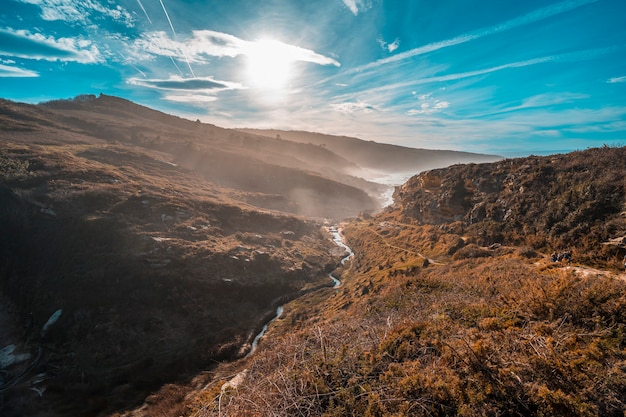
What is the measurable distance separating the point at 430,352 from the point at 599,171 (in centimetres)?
2399

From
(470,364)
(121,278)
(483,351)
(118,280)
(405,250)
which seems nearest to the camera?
(470,364)

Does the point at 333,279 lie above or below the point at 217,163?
below

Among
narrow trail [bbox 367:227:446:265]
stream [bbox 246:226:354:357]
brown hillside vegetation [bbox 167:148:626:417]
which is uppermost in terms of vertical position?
brown hillside vegetation [bbox 167:148:626:417]

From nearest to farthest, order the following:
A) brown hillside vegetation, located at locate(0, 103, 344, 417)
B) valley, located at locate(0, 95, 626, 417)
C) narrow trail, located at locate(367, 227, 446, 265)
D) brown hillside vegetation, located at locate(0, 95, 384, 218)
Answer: valley, located at locate(0, 95, 626, 417) < brown hillside vegetation, located at locate(0, 103, 344, 417) < narrow trail, located at locate(367, 227, 446, 265) < brown hillside vegetation, located at locate(0, 95, 384, 218)

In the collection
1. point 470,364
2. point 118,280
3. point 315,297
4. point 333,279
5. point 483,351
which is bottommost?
point 333,279

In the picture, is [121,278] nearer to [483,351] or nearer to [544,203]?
[483,351]

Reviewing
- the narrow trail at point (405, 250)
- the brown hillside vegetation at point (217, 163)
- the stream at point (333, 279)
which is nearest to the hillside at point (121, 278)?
the stream at point (333, 279)

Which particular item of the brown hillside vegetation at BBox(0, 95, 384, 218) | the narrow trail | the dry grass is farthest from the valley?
the brown hillside vegetation at BBox(0, 95, 384, 218)

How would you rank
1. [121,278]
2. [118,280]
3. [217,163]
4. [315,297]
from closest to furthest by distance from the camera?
[118,280] < [121,278] < [315,297] < [217,163]

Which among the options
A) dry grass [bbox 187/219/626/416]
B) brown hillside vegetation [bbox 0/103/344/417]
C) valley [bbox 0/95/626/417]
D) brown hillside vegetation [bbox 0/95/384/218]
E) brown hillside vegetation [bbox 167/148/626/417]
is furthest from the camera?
brown hillside vegetation [bbox 0/95/384/218]

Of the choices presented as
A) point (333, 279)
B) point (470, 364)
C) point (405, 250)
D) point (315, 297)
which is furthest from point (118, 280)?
point (405, 250)

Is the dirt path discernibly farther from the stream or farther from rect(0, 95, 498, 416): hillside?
rect(0, 95, 498, 416): hillside

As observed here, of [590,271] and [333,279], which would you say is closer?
[590,271]

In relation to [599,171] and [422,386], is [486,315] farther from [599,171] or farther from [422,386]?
[599,171]
